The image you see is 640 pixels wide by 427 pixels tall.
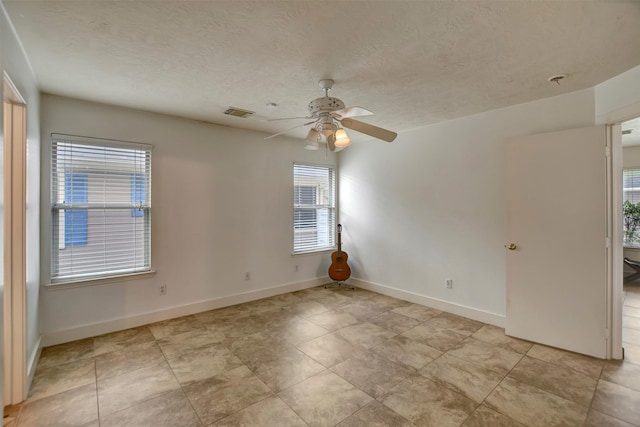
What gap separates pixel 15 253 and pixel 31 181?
2.24 ft

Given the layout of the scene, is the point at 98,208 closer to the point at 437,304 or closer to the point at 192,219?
the point at 192,219

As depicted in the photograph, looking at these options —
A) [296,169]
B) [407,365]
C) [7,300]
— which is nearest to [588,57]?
[407,365]

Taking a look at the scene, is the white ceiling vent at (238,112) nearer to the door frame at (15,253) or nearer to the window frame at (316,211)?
the window frame at (316,211)

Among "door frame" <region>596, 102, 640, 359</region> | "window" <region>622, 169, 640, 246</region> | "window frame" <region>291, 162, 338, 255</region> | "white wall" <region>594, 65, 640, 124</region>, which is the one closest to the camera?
"white wall" <region>594, 65, 640, 124</region>

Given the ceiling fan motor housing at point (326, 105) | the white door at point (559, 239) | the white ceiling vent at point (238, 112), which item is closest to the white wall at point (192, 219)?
the white ceiling vent at point (238, 112)

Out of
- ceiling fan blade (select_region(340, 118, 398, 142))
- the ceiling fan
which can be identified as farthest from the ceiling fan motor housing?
ceiling fan blade (select_region(340, 118, 398, 142))

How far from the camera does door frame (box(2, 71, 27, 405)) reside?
2.06m

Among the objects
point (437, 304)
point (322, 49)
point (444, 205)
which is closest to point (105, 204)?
point (322, 49)

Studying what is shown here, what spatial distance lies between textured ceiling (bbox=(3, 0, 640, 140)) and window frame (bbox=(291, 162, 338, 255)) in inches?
77.1

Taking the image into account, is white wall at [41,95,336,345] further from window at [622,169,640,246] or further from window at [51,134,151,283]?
window at [622,169,640,246]

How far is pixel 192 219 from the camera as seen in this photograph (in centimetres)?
382

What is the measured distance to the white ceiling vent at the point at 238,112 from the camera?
3394 mm

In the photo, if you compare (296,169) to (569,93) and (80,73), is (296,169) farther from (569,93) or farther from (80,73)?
(569,93)

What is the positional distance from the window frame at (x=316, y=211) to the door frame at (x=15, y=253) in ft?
10.6
